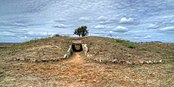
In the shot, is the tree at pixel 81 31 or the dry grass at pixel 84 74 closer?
the dry grass at pixel 84 74

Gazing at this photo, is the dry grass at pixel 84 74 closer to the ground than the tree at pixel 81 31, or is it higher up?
closer to the ground

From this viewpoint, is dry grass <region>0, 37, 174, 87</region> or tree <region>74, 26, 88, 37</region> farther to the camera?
tree <region>74, 26, 88, 37</region>

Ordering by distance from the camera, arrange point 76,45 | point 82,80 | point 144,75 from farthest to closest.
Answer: point 76,45 < point 144,75 < point 82,80

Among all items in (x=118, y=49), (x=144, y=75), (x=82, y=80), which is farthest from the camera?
(x=118, y=49)

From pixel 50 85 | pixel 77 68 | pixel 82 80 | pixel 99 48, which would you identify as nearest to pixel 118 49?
pixel 99 48

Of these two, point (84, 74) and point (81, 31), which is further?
point (81, 31)

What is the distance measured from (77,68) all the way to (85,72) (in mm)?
1044

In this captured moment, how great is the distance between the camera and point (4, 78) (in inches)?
446

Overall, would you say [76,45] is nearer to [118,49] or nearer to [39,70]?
[118,49]

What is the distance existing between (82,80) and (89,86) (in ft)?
3.20

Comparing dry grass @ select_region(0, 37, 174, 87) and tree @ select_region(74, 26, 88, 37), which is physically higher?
tree @ select_region(74, 26, 88, 37)

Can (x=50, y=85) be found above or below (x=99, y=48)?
below

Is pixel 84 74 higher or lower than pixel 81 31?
lower

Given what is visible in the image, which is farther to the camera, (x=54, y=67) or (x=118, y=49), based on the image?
(x=118, y=49)
